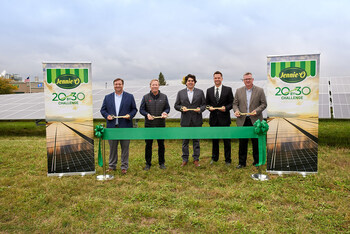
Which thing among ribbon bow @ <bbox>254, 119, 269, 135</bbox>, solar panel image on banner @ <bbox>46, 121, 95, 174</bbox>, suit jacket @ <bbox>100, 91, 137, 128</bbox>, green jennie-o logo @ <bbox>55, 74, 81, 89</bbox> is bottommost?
solar panel image on banner @ <bbox>46, 121, 95, 174</bbox>

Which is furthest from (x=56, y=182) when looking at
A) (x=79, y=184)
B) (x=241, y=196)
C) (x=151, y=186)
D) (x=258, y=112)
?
(x=258, y=112)

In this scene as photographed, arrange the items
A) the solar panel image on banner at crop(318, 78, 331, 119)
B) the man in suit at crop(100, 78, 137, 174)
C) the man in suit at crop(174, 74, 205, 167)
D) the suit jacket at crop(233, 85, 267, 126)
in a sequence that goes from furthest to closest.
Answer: the solar panel image on banner at crop(318, 78, 331, 119) < the man in suit at crop(174, 74, 205, 167) < the suit jacket at crop(233, 85, 267, 126) < the man in suit at crop(100, 78, 137, 174)

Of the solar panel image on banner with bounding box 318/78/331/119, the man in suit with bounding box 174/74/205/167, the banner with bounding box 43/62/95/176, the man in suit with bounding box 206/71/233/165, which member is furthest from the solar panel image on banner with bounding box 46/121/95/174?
the solar panel image on banner with bounding box 318/78/331/119

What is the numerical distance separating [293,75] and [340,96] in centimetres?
698

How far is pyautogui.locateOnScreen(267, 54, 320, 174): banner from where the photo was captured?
16.4 feet

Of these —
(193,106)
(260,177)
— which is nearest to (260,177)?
(260,177)

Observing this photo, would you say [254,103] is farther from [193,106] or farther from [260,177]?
[260,177]

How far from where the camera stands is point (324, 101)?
33.9ft

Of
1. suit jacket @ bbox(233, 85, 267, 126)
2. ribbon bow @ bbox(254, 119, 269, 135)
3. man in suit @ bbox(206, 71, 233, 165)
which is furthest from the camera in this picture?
man in suit @ bbox(206, 71, 233, 165)

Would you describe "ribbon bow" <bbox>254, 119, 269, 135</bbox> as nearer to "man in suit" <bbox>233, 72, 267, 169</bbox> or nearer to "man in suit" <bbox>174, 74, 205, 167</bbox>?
"man in suit" <bbox>233, 72, 267, 169</bbox>

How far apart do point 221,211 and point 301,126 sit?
275 centimetres

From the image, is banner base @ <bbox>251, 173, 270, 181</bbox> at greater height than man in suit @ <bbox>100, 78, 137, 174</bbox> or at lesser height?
lesser

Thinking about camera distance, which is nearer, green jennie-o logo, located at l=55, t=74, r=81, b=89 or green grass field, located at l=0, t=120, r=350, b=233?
green grass field, located at l=0, t=120, r=350, b=233

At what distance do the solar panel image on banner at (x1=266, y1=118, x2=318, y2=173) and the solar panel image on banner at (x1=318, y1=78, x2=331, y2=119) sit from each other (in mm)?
4432
